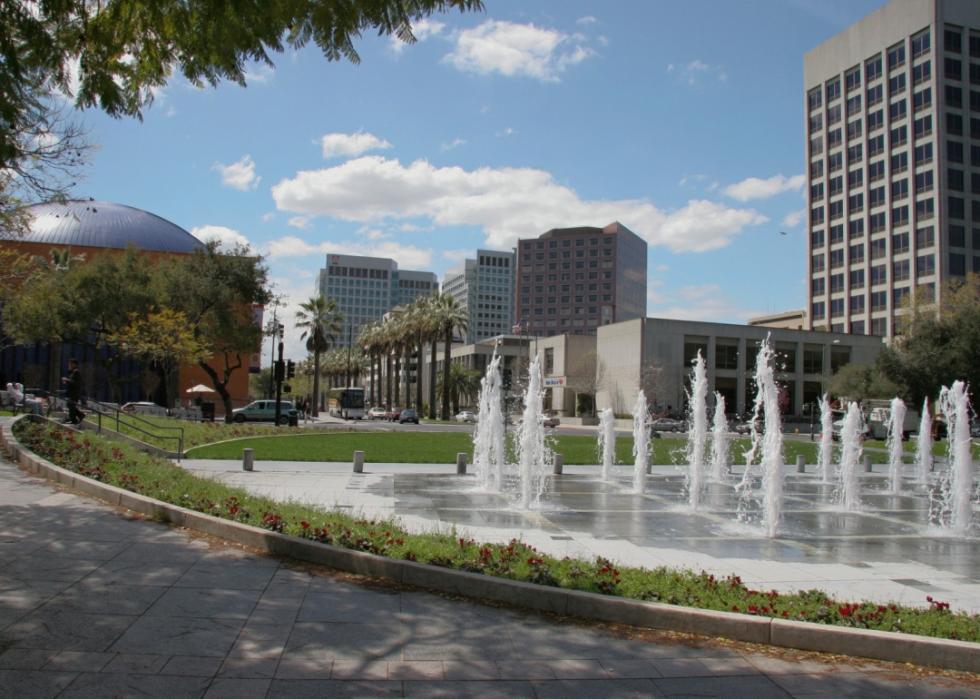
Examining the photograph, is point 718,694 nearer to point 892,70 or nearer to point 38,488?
point 38,488

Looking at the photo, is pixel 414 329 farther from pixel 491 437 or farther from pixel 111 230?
pixel 491 437

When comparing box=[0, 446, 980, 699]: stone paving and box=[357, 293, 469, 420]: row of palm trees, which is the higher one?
box=[357, 293, 469, 420]: row of palm trees

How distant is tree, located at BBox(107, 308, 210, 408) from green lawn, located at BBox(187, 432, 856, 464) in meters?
13.8

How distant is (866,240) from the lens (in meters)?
87.6

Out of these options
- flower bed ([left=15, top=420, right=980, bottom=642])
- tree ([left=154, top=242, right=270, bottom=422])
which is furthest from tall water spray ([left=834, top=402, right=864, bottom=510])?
tree ([left=154, top=242, right=270, bottom=422])

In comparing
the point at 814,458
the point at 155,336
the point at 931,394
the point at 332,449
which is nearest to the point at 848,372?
the point at 931,394

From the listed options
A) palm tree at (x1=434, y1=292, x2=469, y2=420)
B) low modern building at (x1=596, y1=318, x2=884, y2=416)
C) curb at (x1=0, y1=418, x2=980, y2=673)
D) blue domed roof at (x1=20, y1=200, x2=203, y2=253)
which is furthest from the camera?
blue domed roof at (x1=20, y1=200, x2=203, y2=253)

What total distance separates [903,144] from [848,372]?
40.1 m

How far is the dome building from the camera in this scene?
60812mm

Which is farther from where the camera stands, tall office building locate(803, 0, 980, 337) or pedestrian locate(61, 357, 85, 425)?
tall office building locate(803, 0, 980, 337)

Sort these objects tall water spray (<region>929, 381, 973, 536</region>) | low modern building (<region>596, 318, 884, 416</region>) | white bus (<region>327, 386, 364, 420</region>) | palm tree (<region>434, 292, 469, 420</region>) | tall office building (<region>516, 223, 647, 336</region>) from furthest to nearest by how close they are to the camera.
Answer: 1. tall office building (<region>516, 223, 647, 336</region>)
2. white bus (<region>327, 386, 364, 420</region>)
3. palm tree (<region>434, 292, 469, 420</region>)
4. low modern building (<region>596, 318, 884, 416</region>)
5. tall water spray (<region>929, 381, 973, 536</region>)

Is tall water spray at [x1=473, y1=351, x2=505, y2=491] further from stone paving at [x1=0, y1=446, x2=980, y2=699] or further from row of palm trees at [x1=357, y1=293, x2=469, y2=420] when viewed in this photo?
row of palm trees at [x1=357, y1=293, x2=469, y2=420]

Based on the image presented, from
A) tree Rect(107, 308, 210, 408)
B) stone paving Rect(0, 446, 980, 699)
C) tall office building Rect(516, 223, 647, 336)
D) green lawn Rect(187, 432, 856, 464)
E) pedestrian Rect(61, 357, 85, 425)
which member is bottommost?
green lawn Rect(187, 432, 856, 464)

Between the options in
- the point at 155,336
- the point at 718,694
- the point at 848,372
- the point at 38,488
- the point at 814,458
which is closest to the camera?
the point at 718,694
